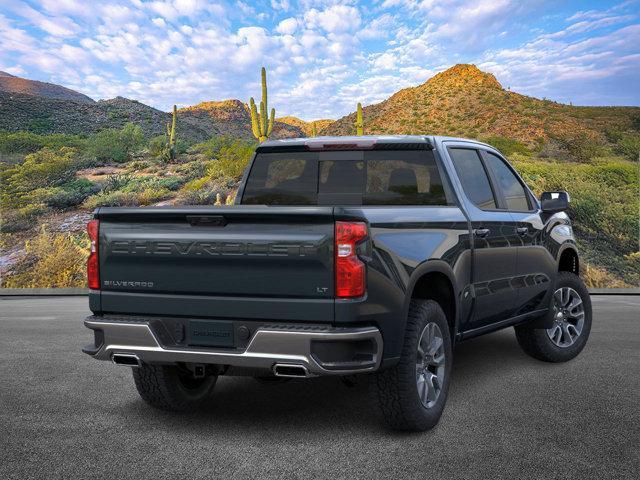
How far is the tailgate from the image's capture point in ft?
15.0

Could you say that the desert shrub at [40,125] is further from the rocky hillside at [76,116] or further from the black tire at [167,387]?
the black tire at [167,387]

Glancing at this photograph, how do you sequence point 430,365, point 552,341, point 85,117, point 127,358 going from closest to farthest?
point 127,358 < point 430,365 < point 552,341 < point 85,117

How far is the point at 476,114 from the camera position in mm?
61156

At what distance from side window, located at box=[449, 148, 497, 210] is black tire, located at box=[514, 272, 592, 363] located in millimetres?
1593

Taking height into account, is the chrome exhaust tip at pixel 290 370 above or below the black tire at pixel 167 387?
above

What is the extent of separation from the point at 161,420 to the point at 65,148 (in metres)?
36.1

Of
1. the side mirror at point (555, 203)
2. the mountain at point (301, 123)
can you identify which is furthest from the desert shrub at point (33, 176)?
the mountain at point (301, 123)

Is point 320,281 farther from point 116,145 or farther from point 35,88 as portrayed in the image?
point 35,88

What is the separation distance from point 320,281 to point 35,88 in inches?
5237

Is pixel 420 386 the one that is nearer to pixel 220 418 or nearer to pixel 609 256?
pixel 220 418

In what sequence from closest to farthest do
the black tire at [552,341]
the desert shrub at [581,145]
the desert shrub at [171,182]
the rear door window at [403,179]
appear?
the rear door window at [403,179], the black tire at [552,341], the desert shrub at [171,182], the desert shrub at [581,145]

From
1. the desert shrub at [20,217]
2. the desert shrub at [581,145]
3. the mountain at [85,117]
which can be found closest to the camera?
the desert shrub at [20,217]


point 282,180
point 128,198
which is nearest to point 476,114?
point 128,198

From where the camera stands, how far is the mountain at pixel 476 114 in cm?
5272
